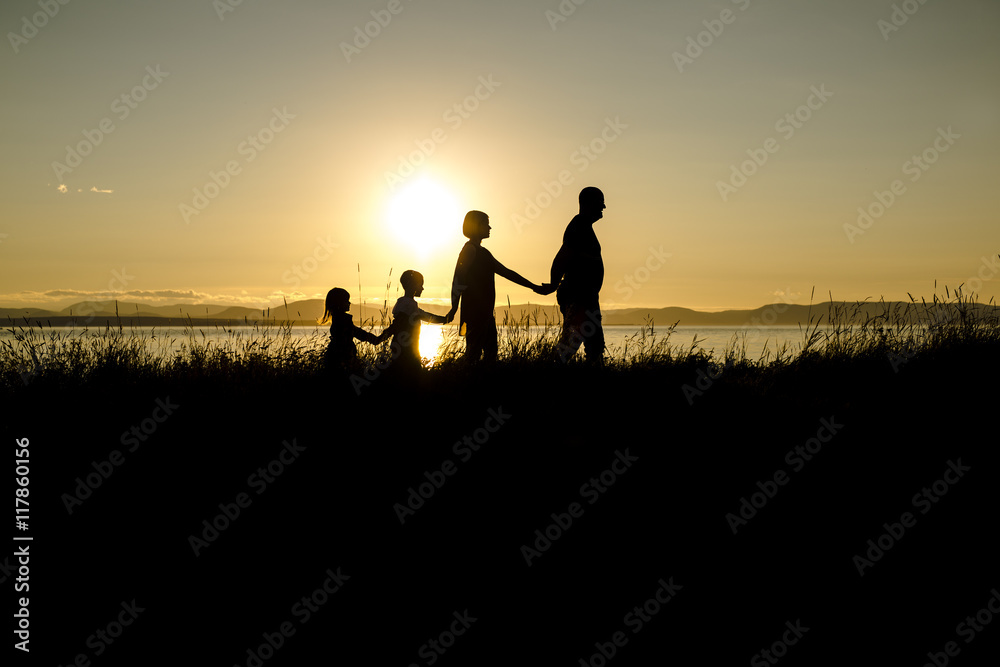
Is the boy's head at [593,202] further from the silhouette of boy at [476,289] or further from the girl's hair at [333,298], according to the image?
the girl's hair at [333,298]

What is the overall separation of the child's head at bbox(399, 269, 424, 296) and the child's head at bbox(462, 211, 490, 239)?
852 millimetres

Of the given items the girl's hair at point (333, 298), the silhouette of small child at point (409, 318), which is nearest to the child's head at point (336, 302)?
the girl's hair at point (333, 298)

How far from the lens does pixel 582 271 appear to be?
304 inches

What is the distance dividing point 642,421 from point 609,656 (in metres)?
2.89

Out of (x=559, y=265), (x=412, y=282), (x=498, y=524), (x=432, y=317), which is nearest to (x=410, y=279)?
(x=412, y=282)

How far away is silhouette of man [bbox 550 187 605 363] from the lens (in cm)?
771

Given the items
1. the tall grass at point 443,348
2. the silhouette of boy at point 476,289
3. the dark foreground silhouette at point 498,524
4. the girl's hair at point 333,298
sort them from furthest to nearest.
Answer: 1. the girl's hair at point 333,298
2. the silhouette of boy at point 476,289
3. the tall grass at point 443,348
4. the dark foreground silhouette at point 498,524

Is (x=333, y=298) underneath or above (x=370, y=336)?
above

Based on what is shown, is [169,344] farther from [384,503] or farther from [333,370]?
[384,503]

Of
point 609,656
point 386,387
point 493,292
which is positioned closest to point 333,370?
point 386,387

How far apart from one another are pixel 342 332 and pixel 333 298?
554 millimetres

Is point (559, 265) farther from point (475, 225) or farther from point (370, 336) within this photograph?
point (370, 336)

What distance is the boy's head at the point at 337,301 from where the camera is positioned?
25.9 ft

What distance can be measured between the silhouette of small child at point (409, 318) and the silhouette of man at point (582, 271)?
154cm
